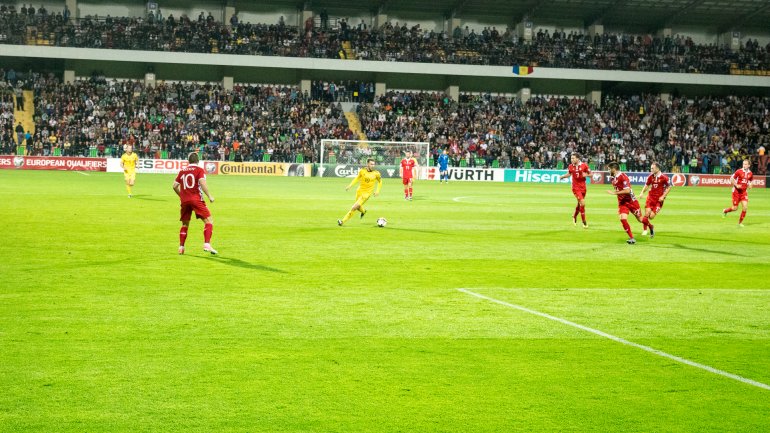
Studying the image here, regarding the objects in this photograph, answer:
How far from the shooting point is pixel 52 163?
56500 mm

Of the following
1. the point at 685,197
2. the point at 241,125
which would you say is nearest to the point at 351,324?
the point at 685,197

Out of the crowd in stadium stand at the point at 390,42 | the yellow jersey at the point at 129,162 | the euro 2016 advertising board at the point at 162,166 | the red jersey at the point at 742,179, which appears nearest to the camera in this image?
the red jersey at the point at 742,179

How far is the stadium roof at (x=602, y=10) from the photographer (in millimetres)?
69312

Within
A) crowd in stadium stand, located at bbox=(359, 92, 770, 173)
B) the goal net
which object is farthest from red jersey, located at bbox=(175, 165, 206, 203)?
crowd in stadium stand, located at bbox=(359, 92, 770, 173)

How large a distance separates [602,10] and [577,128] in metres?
10.7

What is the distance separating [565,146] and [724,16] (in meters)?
20.1

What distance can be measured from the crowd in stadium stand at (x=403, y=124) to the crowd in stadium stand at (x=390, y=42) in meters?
3.14

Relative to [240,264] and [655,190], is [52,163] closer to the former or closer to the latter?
[655,190]

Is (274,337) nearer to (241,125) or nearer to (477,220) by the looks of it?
(477,220)

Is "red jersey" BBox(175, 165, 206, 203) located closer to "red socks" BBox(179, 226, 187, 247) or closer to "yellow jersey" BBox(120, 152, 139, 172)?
"red socks" BBox(179, 226, 187, 247)

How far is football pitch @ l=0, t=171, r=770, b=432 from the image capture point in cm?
687

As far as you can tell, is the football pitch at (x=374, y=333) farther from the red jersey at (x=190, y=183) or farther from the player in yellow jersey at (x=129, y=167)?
the player in yellow jersey at (x=129, y=167)

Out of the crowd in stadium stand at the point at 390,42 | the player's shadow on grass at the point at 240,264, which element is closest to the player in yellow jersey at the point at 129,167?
the player's shadow on grass at the point at 240,264

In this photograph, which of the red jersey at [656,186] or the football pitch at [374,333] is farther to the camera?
the red jersey at [656,186]
